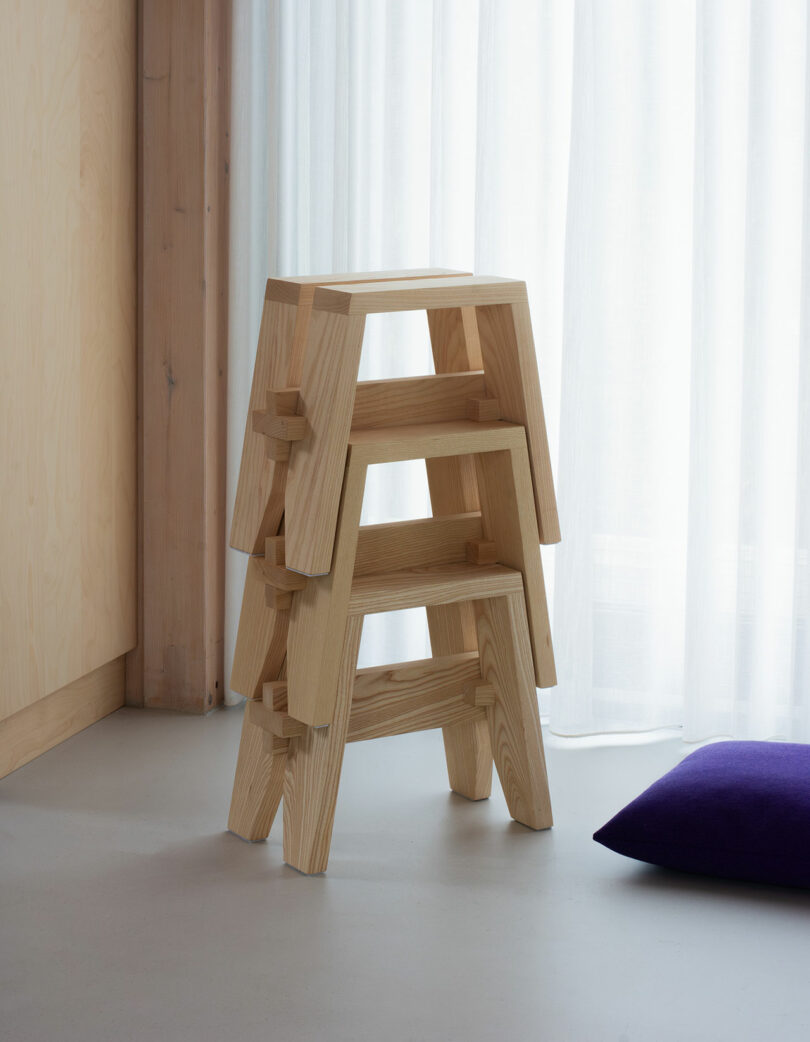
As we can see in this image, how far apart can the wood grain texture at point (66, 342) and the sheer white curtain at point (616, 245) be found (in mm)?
231

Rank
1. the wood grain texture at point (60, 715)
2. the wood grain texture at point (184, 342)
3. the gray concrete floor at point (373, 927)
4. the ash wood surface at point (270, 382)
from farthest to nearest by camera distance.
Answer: the wood grain texture at point (184, 342) → the wood grain texture at point (60, 715) → the ash wood surface at point (270, 382) → the gray concrete floor at point (373, 927)

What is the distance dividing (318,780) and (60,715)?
0.73 meters

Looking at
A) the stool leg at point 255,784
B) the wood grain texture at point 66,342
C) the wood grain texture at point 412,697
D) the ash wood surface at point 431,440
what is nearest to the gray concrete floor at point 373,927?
the stool leg at point 255,784

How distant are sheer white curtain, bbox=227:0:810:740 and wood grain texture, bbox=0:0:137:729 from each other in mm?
231

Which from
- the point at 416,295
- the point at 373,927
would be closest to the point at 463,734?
the point at 373,927

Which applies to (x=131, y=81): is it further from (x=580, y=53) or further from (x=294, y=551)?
(x=294, y=551)

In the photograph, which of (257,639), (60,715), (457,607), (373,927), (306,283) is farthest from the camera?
(60,715)

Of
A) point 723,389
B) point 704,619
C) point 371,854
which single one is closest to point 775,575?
point 704,619

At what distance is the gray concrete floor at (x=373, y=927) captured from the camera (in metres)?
1.39

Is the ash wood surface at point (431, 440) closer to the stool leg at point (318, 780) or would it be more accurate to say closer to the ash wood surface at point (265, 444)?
the ash wood surface at point (265, 444)

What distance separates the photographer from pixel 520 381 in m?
1.80

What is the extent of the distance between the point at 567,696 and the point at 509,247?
2.68ft

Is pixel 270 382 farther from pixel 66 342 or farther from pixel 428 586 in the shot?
pixel 66 342

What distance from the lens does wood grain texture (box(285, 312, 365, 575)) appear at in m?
1.62
